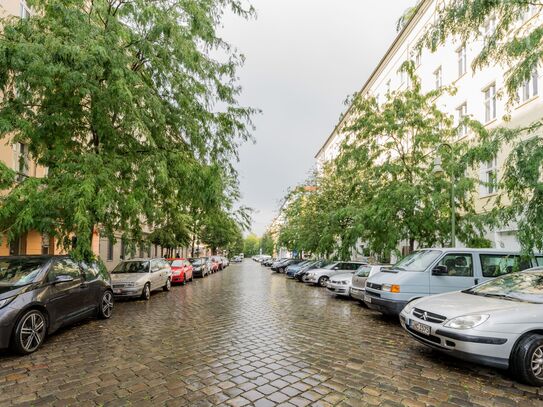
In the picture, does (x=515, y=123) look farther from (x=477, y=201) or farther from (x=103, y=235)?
(x=103, y=235)

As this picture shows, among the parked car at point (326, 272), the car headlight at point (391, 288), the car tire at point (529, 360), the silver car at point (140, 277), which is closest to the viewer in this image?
the car tire at point (529, 360)

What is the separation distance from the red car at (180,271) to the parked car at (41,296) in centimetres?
1199

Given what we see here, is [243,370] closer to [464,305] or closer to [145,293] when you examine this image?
[464,305]

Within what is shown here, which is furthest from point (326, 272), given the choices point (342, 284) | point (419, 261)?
point (419, 261)

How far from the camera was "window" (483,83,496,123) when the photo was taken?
18.7 m

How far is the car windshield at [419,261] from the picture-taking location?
9.27m

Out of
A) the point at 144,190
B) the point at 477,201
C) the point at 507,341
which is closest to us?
the point at 507,341

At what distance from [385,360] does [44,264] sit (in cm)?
656

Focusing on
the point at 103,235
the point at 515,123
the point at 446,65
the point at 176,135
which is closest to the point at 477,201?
the point at 515,123

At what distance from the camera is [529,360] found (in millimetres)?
5023

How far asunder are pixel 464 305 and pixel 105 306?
26.9ft

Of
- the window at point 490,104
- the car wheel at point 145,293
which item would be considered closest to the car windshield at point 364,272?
the car wheel at point 145,293

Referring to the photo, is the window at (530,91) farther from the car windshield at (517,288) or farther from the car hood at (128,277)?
the car hood at (128,277)

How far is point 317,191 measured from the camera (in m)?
28.5
